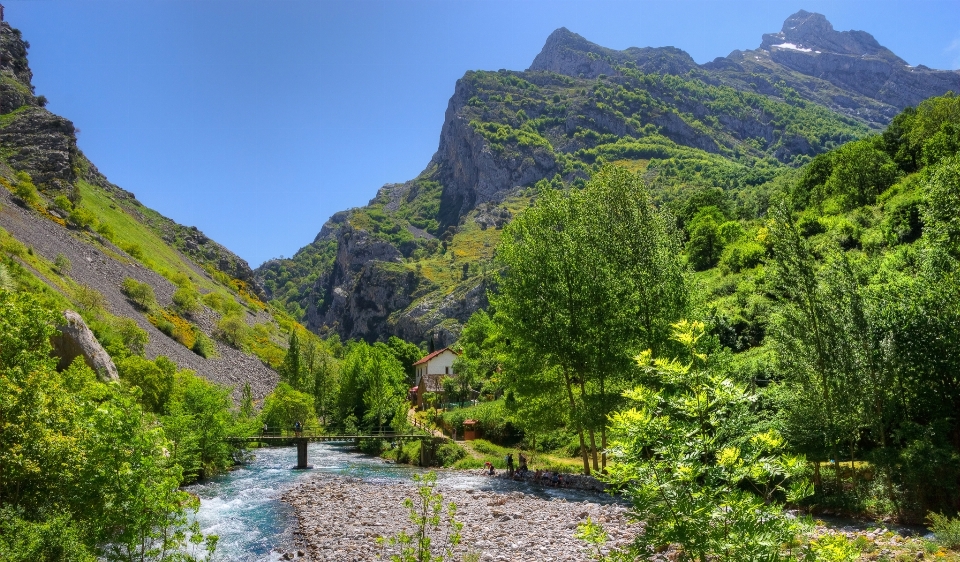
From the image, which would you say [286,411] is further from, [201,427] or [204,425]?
[201,427]

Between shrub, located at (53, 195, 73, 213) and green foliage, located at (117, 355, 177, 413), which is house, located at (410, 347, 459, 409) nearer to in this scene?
green foliage, located at (117, 355, 177, 413)

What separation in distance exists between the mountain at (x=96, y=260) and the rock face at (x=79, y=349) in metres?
4.68

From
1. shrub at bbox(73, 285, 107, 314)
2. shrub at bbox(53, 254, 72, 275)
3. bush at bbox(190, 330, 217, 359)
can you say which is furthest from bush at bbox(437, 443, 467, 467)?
shrub at bbox(53, 254, 72, 275)

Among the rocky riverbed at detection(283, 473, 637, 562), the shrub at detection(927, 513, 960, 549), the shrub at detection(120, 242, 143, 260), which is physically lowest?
the rocky riverbed at detection(283, 473, 637, 562)


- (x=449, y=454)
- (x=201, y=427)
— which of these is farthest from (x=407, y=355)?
(x=201, y=427)

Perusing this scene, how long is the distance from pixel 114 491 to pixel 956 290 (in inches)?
1162

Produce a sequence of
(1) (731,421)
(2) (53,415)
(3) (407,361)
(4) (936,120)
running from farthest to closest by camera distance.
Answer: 1. (3) (407,361)
2. (4) (936,120)
3. (2) (53,415)
4. (1) (731,421)

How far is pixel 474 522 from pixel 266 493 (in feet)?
56.2

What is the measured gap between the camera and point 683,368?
20.3 ft

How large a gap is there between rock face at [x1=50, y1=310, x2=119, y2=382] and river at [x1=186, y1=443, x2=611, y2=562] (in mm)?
9753

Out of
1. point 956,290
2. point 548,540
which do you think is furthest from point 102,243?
point 956,290

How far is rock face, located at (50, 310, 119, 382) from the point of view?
34406 mm

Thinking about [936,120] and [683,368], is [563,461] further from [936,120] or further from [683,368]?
[936,120]

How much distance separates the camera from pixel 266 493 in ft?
108
